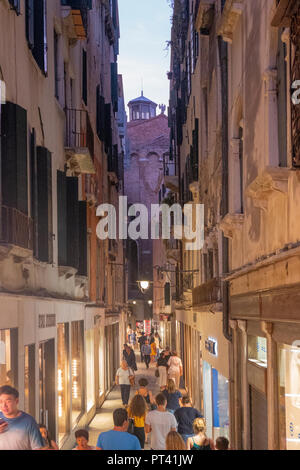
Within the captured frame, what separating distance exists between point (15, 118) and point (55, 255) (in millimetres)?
4827

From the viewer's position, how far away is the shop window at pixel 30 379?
33.5ft

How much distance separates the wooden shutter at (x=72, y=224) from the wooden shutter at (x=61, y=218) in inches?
22.6

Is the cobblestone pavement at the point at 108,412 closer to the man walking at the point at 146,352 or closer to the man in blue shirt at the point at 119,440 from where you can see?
the man walking at the point at 146,352

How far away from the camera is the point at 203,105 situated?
17.1 metres

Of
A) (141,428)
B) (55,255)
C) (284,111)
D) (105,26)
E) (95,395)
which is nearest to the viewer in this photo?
(284,111)

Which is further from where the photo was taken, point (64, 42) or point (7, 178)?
point (64, 42)

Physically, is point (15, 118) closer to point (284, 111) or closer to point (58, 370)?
point (284, 111)

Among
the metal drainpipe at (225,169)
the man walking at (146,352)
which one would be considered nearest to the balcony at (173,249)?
the man walking at (146,352)

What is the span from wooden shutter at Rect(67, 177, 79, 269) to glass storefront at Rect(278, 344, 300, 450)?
7.62 meters

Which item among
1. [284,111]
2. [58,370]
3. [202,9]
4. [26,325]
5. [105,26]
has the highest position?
[105,26]

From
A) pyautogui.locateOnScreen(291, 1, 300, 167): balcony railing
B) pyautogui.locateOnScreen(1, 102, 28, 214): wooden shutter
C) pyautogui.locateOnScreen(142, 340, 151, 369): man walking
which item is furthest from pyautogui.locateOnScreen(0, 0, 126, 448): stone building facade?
pyautogui.locateOnScreen(142, 340, 151, 369): man walking

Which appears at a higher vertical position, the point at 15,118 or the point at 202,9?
the point at 202,9

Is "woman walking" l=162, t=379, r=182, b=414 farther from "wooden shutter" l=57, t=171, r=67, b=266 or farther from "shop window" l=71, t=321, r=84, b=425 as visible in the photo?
"shop window" l=71, t=321, r=84, b=425

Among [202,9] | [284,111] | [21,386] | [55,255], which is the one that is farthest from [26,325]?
[202,9]
